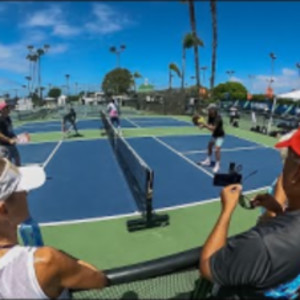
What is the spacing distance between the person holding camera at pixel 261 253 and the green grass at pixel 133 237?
10.9 feet

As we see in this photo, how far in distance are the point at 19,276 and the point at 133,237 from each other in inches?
168

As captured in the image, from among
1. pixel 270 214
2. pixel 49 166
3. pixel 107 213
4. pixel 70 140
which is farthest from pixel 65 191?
pixel 70 140

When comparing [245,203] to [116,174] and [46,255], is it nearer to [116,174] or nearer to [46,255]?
[46,255]

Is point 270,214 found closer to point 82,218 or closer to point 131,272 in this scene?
point 131,272

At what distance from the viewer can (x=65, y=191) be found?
28.2 feet

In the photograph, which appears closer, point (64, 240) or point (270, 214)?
point (270, 214)

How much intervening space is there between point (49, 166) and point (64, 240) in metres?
6.03

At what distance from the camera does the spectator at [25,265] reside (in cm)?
150

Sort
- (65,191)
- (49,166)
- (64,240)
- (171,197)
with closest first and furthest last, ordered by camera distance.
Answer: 1. (64,240)
2. (171,197)
3. (65,191)
4. (49,166)

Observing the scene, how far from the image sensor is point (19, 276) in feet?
4.99

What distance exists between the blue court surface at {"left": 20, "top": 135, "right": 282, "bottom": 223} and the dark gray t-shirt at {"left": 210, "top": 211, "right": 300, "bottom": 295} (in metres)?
5.28

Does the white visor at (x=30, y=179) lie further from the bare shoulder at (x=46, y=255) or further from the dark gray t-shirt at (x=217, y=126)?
the dark gray t-shirt at (x=217, y=126)

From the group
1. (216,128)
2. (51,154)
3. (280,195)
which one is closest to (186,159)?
(216,128)

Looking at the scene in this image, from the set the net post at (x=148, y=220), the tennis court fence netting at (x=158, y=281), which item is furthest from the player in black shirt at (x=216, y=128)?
the tennis court fence netting at (x=158, y=281)
